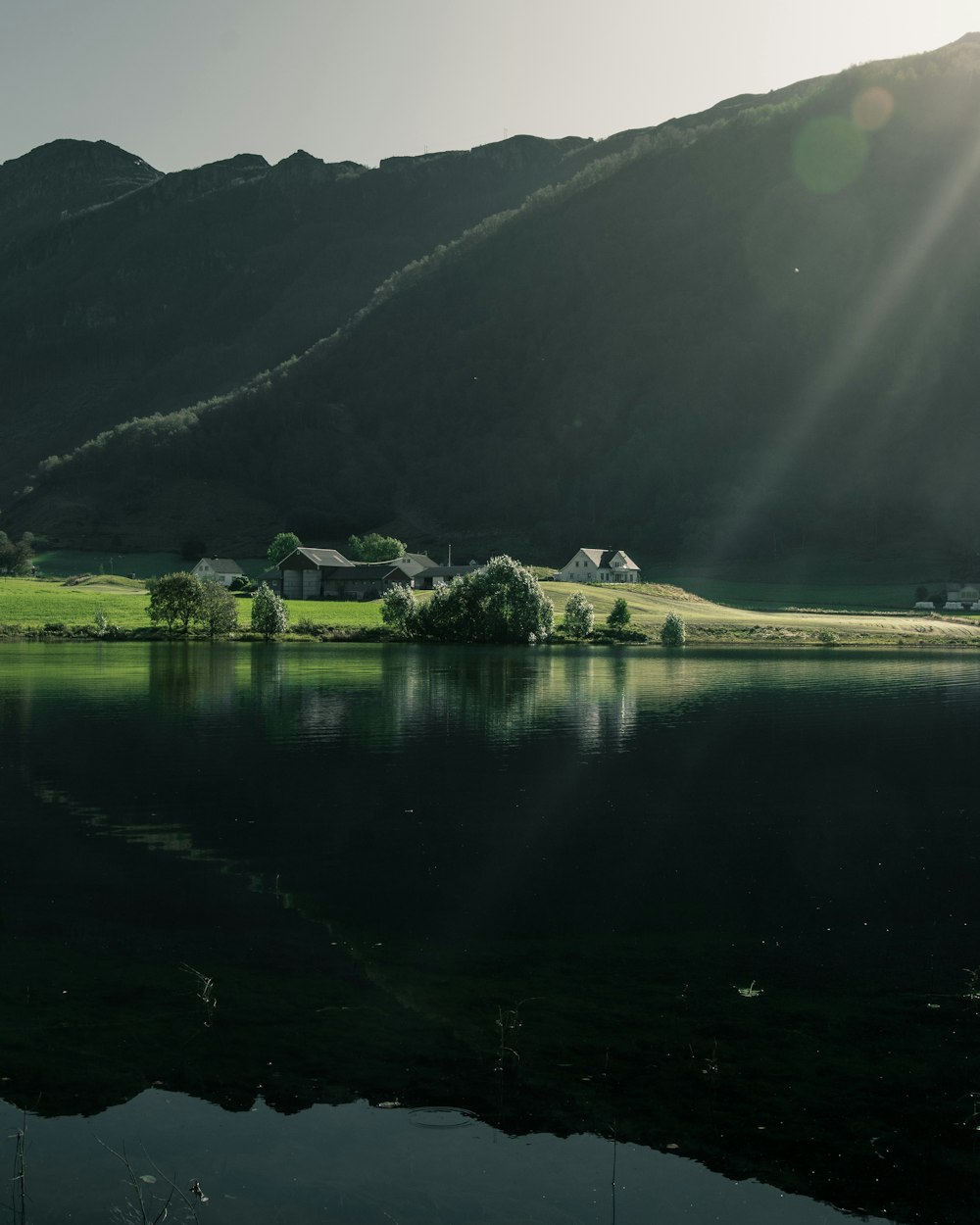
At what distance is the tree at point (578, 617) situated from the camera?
389ft

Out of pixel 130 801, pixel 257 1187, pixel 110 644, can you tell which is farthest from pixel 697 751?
pixel 110 644

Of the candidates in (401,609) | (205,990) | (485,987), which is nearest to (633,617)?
(401,609)

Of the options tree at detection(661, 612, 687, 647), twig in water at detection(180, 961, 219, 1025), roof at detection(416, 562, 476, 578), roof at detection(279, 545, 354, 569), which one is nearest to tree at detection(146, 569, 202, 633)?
tree at detection(661, 612, 687, 647)

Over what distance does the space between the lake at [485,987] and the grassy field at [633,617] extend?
81110 mm

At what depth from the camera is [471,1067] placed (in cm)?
1518

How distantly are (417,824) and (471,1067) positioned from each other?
15506 millimetres

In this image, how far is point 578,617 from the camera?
118 meters

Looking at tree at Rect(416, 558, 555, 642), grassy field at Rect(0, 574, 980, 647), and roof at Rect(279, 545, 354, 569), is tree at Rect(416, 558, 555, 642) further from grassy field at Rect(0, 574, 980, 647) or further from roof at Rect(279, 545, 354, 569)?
roof at Rect(279, 545, 354, 569)

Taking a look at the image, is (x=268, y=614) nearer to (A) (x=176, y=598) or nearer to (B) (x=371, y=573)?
(A) (x=176, y=598)

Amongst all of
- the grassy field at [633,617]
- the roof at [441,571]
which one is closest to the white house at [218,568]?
the grassy field at [633,617]

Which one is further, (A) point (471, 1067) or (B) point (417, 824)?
(B) point (417, 824)

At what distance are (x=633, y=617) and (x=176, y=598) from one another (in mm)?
50553

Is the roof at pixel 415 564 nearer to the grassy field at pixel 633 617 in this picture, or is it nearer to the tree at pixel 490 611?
the grassy field at pixel 633 617

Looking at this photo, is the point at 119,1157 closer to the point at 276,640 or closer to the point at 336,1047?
the point at 336,1047
